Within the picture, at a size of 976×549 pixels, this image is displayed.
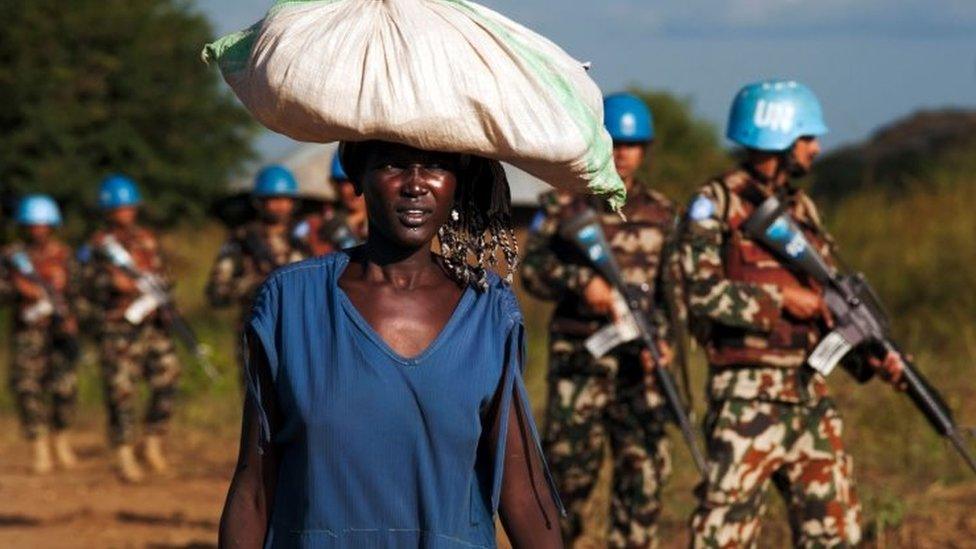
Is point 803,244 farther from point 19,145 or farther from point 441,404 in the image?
point 19,145

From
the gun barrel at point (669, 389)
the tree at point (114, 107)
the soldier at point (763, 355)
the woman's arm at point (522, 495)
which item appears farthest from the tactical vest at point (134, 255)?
the tree at point (114, 107)

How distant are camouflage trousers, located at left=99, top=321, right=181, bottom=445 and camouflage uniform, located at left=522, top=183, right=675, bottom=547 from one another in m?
5.78

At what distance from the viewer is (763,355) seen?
286 inches

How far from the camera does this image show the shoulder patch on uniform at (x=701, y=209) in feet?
23.7

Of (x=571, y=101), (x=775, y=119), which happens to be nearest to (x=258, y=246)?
(x=775, y=119)

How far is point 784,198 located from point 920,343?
794 cm

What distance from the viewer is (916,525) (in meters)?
9.29

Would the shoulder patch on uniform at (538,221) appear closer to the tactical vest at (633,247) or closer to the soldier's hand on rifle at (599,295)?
the tactical vest at (633,247)

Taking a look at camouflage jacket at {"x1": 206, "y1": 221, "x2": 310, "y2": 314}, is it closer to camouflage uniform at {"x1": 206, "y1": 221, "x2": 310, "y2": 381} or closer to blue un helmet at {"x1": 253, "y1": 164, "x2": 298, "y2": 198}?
camouflage uniform at {"x1": 206, "y1": 221, "x2": 310, "y2": 381}

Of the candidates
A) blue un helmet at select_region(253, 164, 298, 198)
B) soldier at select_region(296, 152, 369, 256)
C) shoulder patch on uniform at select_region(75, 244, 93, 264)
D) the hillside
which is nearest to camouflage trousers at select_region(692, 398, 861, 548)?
soldier at select_region(296, 152, 369, 256)

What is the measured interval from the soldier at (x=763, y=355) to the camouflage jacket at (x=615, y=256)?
4.46 feet

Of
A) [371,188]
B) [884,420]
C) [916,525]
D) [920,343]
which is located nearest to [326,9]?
[371,188]

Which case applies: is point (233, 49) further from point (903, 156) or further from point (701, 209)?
point (903, 156)

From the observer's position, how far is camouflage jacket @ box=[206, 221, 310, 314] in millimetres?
12031
